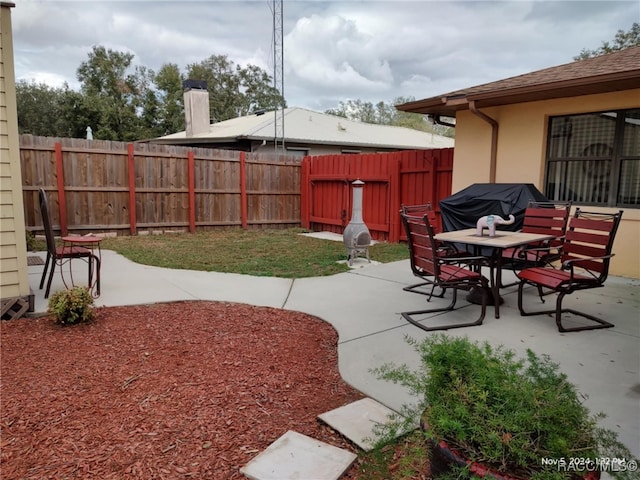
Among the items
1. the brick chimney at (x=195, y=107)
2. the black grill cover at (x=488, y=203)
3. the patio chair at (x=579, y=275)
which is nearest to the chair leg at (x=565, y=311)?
the patio chair at (x=579, y=275)

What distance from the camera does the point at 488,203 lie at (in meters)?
6.07

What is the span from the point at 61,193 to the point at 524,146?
9.28 metres

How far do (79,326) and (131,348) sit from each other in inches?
30.3

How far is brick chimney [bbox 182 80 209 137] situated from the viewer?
53.8 feet

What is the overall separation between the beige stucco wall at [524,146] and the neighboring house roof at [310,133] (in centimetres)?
Answer: 854

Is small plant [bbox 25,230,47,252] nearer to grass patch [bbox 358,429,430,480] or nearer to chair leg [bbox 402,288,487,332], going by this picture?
chair leg [bbox 402,288,487,332]

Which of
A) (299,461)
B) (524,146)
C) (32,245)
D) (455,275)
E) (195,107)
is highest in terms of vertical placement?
(195,107)

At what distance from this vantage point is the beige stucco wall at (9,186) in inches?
146

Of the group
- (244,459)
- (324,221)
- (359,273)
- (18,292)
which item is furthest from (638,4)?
(18,292)

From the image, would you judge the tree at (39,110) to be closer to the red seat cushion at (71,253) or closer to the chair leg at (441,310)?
the red seat cushion at (71,253)

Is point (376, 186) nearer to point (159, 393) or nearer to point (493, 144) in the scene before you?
point (493, 144)

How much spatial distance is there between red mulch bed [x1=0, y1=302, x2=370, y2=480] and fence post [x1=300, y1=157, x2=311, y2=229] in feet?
26.3

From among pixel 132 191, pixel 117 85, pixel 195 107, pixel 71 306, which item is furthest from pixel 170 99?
pixel 71 306

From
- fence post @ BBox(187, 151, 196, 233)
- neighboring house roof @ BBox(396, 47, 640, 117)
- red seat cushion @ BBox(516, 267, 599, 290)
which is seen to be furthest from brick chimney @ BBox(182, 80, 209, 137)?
red seat cushion @ BBox(516, 267, 599, 290)
